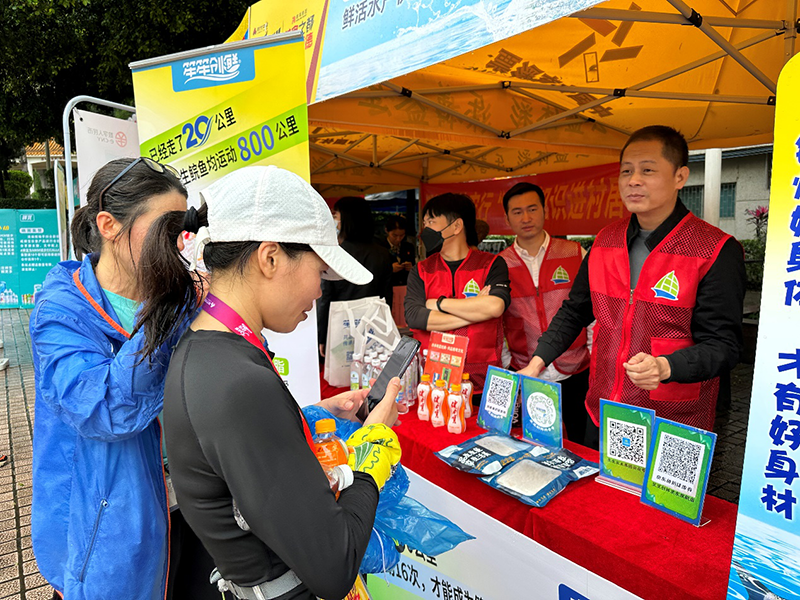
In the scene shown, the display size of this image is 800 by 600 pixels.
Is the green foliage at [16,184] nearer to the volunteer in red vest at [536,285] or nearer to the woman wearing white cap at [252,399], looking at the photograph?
the volunteer in red vest at [536,285]

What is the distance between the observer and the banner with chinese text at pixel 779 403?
2.78ft

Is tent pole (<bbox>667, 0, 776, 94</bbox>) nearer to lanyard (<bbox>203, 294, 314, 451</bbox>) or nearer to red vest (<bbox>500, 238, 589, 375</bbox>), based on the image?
red vest (<bbox>500, 238, 589, 375</bbox>)

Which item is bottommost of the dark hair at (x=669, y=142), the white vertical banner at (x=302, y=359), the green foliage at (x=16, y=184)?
the white vertical banner at (x=302, y=359)

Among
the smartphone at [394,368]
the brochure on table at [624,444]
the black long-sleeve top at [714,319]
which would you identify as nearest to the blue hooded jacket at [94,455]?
the smartphone at [394,368]

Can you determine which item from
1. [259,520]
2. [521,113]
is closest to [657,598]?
[259,520]

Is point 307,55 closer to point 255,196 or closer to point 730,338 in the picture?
point 255,196

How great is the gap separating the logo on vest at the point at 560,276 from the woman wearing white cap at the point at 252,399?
Answer: 2052 millimetres

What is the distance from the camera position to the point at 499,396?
1944 millimetres

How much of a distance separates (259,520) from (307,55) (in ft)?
7.10

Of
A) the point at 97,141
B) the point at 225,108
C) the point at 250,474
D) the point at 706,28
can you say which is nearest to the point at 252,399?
the point at 250,474

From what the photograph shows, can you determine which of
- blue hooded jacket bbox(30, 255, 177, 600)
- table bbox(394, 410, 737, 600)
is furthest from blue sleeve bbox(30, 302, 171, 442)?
table bbox(394, 410, 737, 600)

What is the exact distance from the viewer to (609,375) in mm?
1872

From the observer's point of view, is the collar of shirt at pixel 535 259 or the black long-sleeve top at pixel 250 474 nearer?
the black long-sleeve top at pixel 250 474

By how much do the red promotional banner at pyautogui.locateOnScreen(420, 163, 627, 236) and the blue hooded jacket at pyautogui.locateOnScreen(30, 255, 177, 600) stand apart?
440 centimetres
